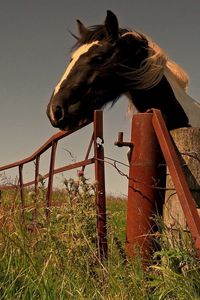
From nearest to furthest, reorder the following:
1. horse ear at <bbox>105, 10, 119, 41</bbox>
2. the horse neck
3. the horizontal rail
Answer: the horizontal rail, the horse neck, horse ear at <bbox>105, 10, 119, 41</bbox>

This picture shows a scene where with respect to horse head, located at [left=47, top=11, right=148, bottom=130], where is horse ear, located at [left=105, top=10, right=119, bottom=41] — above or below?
above

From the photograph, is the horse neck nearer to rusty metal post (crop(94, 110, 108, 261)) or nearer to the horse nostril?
the horse nostril

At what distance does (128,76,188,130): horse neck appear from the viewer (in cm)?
542

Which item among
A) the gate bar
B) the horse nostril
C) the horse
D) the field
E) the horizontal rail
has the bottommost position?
the field

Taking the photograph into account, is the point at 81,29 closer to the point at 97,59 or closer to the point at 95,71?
the point at 97,59

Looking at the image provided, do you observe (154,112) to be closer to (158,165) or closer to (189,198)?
(158,165)

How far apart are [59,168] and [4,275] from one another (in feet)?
5.19

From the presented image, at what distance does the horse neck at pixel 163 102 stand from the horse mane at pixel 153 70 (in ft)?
0.24

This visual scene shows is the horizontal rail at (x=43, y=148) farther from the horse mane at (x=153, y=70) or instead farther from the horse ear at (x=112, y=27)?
the horse ear at (x=112, y=27)

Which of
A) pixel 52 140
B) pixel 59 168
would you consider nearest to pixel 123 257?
pixel 59 168

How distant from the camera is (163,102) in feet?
18.2

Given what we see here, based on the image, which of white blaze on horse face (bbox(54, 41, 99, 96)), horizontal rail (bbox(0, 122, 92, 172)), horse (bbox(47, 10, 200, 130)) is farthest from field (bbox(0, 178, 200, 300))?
white blaze on horse face (bbox(54, 41, 99, 96))

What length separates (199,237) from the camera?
261 cm

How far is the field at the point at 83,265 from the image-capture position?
8.93 ft
